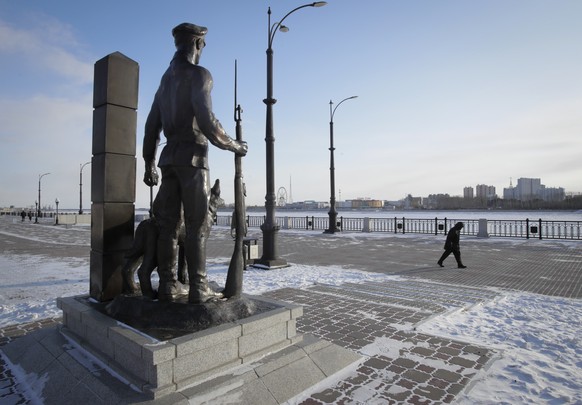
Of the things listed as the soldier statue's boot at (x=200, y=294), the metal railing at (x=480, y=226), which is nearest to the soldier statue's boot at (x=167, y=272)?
the soldier statue's boot at (x=200, y=294)

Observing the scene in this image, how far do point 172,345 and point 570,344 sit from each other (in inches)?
193

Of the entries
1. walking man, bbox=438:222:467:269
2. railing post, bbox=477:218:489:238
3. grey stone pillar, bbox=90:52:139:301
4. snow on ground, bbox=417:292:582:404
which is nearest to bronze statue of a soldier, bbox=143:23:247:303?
grey stone pillar, bbox=90:52:139:301

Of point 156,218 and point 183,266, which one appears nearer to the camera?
point 156,218

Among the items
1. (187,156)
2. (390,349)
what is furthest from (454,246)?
(187,156)

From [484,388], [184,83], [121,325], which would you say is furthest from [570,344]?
[184,83]

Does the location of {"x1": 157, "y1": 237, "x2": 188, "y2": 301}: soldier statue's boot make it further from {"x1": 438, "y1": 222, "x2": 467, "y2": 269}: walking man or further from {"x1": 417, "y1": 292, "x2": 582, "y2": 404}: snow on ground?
{"x1": 438, "y1": 222, "x2": 467, "y2": 269}: walking man

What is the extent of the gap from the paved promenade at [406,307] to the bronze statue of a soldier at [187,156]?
1.56 meters

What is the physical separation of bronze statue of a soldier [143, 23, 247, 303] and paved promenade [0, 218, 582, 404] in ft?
5.11

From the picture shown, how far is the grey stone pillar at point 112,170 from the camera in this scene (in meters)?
4.86

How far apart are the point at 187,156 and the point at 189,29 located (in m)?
1.46

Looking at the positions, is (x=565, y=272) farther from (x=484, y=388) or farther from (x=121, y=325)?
(x=121, y=325)

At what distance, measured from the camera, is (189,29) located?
A: 4129mm

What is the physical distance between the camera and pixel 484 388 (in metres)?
3.58

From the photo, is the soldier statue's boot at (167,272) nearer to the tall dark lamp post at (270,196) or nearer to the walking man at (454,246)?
the tall dark lamp post at (270,196)
